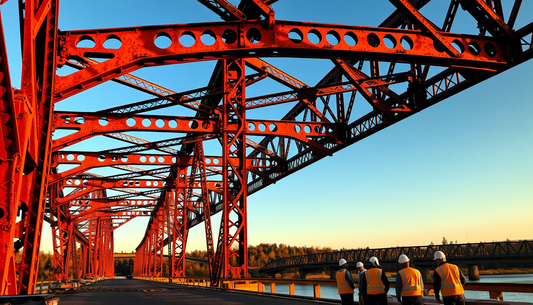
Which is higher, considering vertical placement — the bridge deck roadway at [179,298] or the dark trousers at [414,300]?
the dark trousers at [414,300]

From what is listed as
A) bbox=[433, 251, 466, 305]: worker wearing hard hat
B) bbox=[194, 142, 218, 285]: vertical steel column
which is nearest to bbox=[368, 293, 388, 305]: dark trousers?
bbox=[433, 251, 466, 305]: worker wearing hard hat

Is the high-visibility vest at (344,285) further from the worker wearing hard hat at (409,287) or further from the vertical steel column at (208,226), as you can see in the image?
the vertical steel column at (208,226)

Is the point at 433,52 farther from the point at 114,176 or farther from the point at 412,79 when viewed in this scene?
the point at 114,176

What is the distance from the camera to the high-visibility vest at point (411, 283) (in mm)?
8516

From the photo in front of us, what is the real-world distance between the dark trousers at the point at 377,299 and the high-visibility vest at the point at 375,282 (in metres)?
0.08

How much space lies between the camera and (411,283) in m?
8.54

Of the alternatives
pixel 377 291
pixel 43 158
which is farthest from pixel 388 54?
pixel 43 158

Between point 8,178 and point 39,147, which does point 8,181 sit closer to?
point 8,178

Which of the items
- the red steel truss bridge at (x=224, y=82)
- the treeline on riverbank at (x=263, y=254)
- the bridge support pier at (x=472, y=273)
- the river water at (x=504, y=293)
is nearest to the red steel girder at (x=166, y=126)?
the red steel truss bridge at (x=224, y=82)

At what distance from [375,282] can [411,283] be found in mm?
1058

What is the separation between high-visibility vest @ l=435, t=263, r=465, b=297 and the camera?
8.20 meters

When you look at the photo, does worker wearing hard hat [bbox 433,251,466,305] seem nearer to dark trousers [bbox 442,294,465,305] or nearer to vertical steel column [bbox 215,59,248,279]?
dark trousers [bbox 442,294,465,305]

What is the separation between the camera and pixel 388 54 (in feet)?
51.0

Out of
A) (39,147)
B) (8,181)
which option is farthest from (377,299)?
(39,147)
